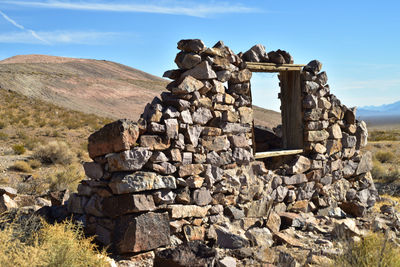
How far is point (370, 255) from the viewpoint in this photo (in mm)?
4320

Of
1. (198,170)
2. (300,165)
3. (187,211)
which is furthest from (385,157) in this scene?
(187,211)

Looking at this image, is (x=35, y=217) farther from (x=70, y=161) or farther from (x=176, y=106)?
(x=70, y=161)

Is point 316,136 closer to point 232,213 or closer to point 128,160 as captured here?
point 232,213

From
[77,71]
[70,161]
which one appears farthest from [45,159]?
[77,71]

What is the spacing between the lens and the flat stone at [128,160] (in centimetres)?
510

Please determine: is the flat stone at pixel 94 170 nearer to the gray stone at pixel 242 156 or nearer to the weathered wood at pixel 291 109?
the gray stone at pixel 242 156

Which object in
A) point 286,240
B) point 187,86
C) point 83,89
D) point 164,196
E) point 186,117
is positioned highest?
point 83,89

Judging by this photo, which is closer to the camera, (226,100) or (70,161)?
(226,100)

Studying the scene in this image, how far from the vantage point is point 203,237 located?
5.76 m

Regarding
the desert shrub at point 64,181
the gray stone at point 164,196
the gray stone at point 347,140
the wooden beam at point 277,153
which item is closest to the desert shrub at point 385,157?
the gray stone at point 347,140

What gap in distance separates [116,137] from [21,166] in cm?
921

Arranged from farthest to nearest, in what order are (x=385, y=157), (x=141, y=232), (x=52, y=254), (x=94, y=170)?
(x=385, y=157)
(x=94, y=170)
(x=141, y=232)
(x=52, y=254)

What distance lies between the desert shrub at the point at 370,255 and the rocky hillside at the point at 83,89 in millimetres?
32875

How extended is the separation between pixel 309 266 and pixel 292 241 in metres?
1.13
